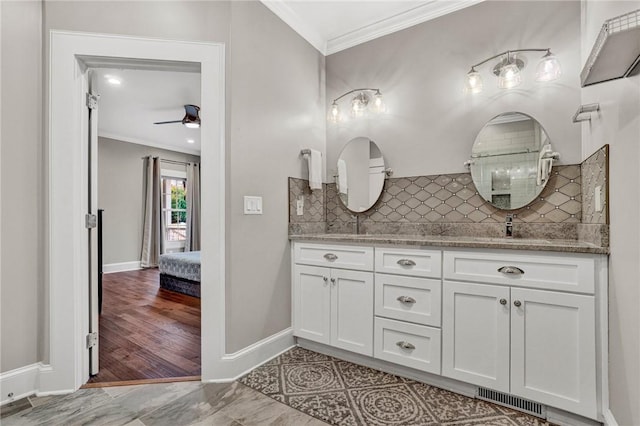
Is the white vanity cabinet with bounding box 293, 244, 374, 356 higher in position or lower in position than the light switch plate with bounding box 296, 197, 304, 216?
lower

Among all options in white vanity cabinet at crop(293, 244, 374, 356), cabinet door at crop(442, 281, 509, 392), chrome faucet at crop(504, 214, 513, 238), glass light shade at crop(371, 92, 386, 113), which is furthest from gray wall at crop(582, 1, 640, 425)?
glass light shade at crop(371, 92, 386, 113)

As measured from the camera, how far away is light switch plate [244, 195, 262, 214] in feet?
6.91

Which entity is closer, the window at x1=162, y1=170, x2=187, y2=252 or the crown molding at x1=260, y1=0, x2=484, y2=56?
the crown molding at x1=260, y1=0, x2=484, y2=56

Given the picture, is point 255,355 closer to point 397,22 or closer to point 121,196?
point 397,22

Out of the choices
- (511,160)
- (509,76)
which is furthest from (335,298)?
(509,76)

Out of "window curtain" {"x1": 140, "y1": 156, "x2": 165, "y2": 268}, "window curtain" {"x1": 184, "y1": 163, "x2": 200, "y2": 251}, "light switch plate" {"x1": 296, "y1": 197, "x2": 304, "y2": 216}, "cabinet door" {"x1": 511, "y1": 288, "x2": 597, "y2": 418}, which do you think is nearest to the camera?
"cabinet door" {"x1": 511, "y1": 288, "x2": 597, "y2": 418}

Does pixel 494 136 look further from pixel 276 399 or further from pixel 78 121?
pixel 78 121

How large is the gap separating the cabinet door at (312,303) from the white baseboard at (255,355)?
0.12m

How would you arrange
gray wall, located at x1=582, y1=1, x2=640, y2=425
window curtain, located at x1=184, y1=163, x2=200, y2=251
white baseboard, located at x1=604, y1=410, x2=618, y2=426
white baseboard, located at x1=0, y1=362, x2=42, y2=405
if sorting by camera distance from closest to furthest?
gray wall, located at x1=582, y1=1, x2=640, y2=425 → white baseboard, located at x1=604, y1=410, x2=618, y2=426 → white baseboard, located at x1=0, y1=362, x2=42, y2=405 → window curtain, located at x1=184, y1=163, x2=200, y2=251

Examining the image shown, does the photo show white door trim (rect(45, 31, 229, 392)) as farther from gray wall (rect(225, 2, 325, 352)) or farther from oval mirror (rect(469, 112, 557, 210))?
oval mirror (rect(469, 112, 557, 210))

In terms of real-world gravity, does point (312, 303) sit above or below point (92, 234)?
below

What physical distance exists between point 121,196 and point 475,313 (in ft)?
21.2

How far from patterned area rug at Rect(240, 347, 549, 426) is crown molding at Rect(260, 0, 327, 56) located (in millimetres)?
2693

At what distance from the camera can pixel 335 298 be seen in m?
2.22
